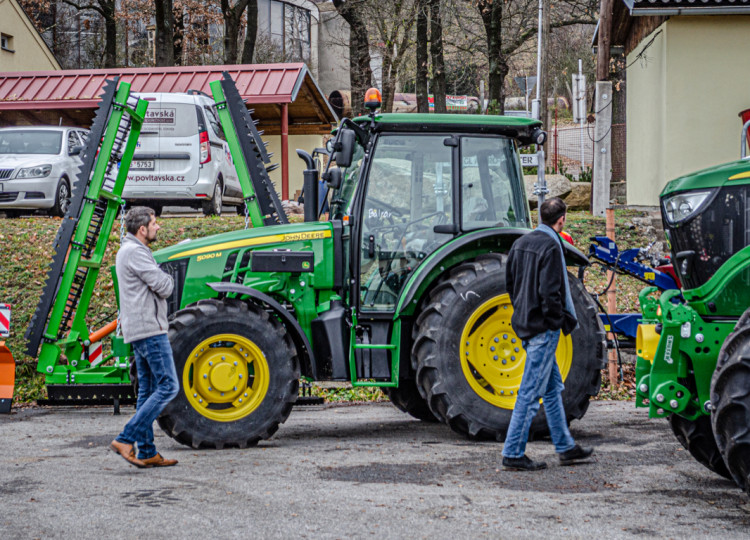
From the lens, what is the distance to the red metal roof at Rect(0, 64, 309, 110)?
22391 millimetres

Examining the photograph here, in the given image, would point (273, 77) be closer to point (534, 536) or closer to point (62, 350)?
point (62, 350)

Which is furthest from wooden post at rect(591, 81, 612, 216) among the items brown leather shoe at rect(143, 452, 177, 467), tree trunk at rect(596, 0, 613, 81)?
brown leather shoe at rect(143, 452, 177, 467)

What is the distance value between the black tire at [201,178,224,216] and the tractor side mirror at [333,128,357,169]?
989cm

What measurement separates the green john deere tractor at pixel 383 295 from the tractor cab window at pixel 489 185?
0.01m

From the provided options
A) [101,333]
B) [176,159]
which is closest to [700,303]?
[101,333]

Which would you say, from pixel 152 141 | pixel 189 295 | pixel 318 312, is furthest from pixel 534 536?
pixel 152 141

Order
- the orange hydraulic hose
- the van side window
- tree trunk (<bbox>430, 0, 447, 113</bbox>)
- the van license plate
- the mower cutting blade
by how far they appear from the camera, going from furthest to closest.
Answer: tree trunk (<bbox>430, 0, 447, 113</bbox>) → the van side window → the van license plate → the mower cutting blade → the orange hydraulic hose

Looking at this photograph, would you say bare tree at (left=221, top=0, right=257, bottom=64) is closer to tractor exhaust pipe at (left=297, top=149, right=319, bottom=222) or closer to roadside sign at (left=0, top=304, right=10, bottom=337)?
roadside sign at (left=0, top=304, right=10, bottom=337)

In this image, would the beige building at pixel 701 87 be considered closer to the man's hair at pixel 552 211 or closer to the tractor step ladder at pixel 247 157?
the tractor step ladder at pixel 247 157

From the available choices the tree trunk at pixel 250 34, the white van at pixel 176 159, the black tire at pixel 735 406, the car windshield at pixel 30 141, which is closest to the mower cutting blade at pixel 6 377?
the black tire at pixel 735 406

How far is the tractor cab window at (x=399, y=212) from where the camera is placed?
7.72m

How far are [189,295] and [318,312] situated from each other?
1.10m

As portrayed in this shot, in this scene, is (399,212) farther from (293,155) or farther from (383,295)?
(293,155)

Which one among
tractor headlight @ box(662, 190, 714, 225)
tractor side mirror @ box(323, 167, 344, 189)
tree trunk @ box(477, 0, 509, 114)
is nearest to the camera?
tractor headlight @ box(662, 190, 714, 225)
